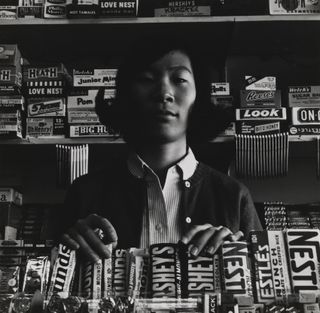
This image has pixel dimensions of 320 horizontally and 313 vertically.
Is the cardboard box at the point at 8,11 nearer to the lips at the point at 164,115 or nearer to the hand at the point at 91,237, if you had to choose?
the lips at the point at 164,115

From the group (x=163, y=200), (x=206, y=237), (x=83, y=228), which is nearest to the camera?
(x=206, y=237)

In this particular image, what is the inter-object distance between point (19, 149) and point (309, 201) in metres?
1.10

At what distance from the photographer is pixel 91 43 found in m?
2.24

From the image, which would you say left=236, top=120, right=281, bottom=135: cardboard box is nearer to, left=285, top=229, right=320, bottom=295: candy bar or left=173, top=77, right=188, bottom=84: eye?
left=173, top=77, right=188, bottom=84: eye

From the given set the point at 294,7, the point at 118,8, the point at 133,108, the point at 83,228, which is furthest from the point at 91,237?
the point at 294,7

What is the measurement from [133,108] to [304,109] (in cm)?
63

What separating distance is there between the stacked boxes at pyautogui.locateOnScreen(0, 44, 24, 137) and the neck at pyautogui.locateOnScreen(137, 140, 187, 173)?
0.46 m

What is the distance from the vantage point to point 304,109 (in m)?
2.06

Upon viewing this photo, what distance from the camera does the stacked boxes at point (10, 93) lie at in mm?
2021

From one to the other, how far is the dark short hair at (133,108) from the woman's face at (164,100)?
0.03 m

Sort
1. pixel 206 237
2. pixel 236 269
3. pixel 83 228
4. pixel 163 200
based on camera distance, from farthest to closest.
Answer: pixel 163 200 < pixel 83 228 < pixel 206 237 < pixel 236 269

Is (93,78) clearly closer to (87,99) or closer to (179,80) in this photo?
(87,99)

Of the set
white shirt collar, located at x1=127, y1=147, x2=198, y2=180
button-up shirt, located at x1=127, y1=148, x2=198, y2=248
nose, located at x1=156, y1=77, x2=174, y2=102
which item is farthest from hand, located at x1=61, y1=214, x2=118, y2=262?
nose, located at x1=156, y1=77, x2=174, y2=102

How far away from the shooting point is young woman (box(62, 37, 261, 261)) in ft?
6.29
